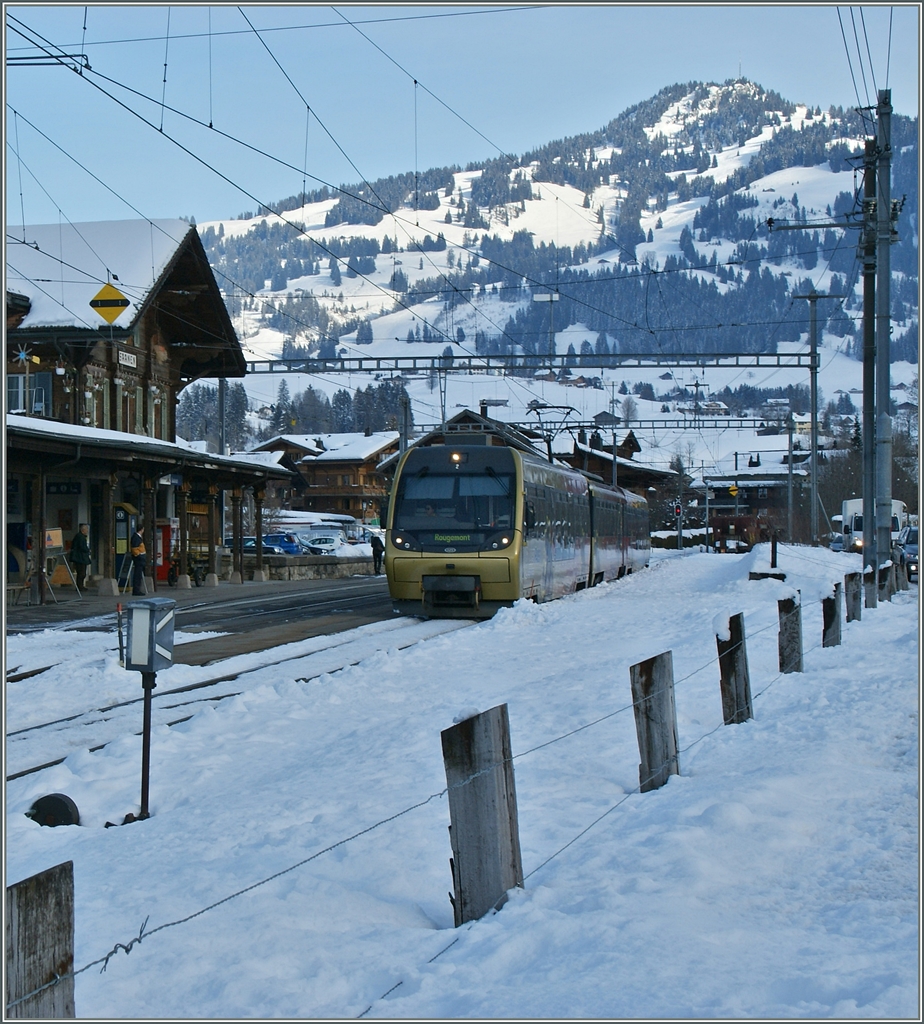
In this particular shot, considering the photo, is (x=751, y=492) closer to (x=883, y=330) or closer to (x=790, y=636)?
(x=883, y=330)

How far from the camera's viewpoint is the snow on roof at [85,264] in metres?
29.1


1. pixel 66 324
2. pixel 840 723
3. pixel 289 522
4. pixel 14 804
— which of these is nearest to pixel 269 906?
pixel 14 804

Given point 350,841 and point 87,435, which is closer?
point 350,841

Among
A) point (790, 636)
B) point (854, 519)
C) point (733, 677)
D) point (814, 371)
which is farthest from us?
point (854, 519)

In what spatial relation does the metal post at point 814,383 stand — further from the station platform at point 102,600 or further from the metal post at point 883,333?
the station platform at point 102,600

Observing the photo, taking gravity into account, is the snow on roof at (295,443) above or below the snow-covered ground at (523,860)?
above

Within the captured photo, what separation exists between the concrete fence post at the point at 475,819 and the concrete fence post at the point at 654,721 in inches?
86.2

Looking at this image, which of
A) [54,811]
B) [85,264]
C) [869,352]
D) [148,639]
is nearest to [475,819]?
[54,811]

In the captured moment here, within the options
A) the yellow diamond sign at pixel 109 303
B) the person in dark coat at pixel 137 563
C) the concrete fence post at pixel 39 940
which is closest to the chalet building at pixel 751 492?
the yellow diamond sign at pixel 109 303

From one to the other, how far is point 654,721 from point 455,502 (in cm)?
1291

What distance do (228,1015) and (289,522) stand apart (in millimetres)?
73797

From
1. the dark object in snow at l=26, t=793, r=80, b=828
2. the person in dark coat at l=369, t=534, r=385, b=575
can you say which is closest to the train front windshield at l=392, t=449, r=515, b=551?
the dark object in snow at l=26, t=793, r=80, b=828

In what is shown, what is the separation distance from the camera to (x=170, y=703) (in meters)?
11.1

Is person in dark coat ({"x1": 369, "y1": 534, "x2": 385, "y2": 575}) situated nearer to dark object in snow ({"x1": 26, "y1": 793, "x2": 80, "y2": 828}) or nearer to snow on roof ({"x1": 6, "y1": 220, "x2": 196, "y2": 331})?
snow on roof ({"x1": 6, "y1": 220, "x2": 196, "y2": 331})
